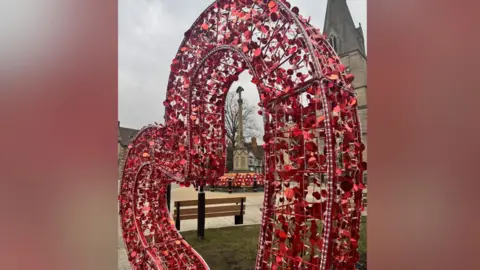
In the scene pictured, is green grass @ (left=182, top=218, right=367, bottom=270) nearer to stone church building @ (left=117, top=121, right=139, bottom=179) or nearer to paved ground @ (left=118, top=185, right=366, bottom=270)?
paved ground @ (left=118, top=185, right=366, bottom=270)

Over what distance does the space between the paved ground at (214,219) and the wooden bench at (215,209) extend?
18 millimetres

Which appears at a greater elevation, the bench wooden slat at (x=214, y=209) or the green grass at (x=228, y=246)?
the bench wooden slat at (x=214, y=209)

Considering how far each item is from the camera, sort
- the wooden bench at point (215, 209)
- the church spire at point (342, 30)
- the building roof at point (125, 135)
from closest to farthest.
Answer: the church spire at point (342, 30) < the wooden bench at point (215, 209) < the building roof at point (125, 135)

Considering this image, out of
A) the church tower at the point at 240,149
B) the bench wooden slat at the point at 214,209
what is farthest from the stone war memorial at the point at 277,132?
the bench wooden slat at the point at 214,209

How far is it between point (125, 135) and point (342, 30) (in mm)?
1140

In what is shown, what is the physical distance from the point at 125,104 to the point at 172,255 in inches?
30.9

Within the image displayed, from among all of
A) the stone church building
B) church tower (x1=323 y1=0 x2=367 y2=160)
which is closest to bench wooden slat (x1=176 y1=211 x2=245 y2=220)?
the stone church building

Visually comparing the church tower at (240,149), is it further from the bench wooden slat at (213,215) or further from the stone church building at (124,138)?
the stone church building at (124,138)

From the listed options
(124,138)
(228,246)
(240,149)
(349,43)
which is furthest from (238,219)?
(349,43)

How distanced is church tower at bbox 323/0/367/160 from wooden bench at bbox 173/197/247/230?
60cm

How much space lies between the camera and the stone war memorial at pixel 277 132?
1.12 metres
